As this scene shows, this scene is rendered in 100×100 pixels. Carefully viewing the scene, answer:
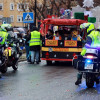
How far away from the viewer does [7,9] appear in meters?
104

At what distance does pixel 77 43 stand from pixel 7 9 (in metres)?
86.3

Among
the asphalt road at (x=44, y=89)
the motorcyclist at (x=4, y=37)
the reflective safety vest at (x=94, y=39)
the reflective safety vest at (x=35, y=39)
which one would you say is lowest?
the asphalt road at (x=44, y=89)

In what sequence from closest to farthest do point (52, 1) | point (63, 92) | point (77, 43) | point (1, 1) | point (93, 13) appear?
1. point (63, 92)
2. point (77, 43)
3. point (93, 13)
4. point (52, 1)
5. point (1, 1)

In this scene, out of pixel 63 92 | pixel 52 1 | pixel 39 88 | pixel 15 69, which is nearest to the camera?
pixel 63 92

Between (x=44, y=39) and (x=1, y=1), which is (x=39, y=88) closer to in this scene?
(x=44, y=39)

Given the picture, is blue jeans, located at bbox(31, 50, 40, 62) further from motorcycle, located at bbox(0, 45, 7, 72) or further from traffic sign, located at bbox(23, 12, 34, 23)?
traffic sign, located at bbox(23, 12, 34, 23)

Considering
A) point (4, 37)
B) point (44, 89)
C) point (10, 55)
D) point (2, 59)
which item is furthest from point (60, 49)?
point (44, 89)

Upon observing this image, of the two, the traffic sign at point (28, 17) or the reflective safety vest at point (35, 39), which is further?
the traffic sign at point (28, 17)

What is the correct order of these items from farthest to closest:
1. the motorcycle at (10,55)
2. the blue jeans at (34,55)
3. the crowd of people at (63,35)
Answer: the blue jeans at (34,55) → the crowd of people at (63,35) → the motorcycle at (10,55)

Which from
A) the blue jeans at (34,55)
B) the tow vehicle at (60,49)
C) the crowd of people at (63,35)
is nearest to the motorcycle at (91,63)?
the tow vehicle at (60,49)

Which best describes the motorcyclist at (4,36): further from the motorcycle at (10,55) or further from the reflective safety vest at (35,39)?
the reflective safety vest at (35,39)

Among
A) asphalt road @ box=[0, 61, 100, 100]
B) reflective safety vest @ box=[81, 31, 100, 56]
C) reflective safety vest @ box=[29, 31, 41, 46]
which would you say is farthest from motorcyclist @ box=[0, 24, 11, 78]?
reflective safety vest @ box=[81, 31, 100, 56]

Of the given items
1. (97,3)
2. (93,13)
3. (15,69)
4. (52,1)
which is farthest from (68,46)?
(97,3)

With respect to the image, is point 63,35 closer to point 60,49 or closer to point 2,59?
point 60,49
